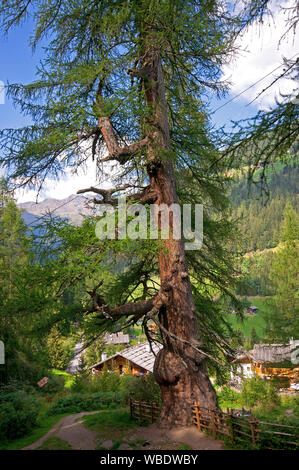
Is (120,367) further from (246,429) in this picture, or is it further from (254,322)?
(254,322)

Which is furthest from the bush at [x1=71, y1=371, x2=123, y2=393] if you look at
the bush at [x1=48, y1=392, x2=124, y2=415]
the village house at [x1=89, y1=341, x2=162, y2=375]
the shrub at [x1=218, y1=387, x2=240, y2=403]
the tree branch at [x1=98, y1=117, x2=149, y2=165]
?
the tree branch at [x1=98, y1=117, x2=149, y2=165]

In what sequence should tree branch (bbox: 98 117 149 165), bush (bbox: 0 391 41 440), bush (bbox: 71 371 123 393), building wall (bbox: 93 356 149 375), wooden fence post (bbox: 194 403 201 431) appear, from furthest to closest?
building wall (bbox: 93 356 149 375), bush (bbox: 71 371 123 393), bush (bbox: 0 391 41 440), tree branch (bbox: 98 117 149 165), wooden fence post (bbox: 194 403 201 431)

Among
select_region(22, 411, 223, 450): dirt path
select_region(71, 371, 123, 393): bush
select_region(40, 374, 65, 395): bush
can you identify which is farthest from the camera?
select_region(40, 374, 65, 395): bush

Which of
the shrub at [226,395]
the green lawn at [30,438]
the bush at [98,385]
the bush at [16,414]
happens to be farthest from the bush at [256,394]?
the bush at [16,414]

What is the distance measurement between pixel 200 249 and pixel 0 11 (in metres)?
7.74

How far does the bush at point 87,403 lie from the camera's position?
53.4ft

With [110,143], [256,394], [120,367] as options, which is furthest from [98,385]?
[110,143]

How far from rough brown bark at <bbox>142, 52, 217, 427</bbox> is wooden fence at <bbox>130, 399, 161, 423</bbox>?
2.26 m

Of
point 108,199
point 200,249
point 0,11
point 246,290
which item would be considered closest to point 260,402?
point 246,290

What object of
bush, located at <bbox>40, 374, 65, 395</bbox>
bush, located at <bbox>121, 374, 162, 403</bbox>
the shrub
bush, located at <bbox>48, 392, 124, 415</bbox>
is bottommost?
bush, located at <bbox>40, 374, 65, 395</bbox>

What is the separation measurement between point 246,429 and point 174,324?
8.15ft

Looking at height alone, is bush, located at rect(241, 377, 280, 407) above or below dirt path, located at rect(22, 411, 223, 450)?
below

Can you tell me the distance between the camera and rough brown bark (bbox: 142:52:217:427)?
7.25 meters

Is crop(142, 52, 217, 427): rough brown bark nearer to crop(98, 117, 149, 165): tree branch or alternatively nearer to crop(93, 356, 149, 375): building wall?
crop(98, 117, 149, 165): tree branch
